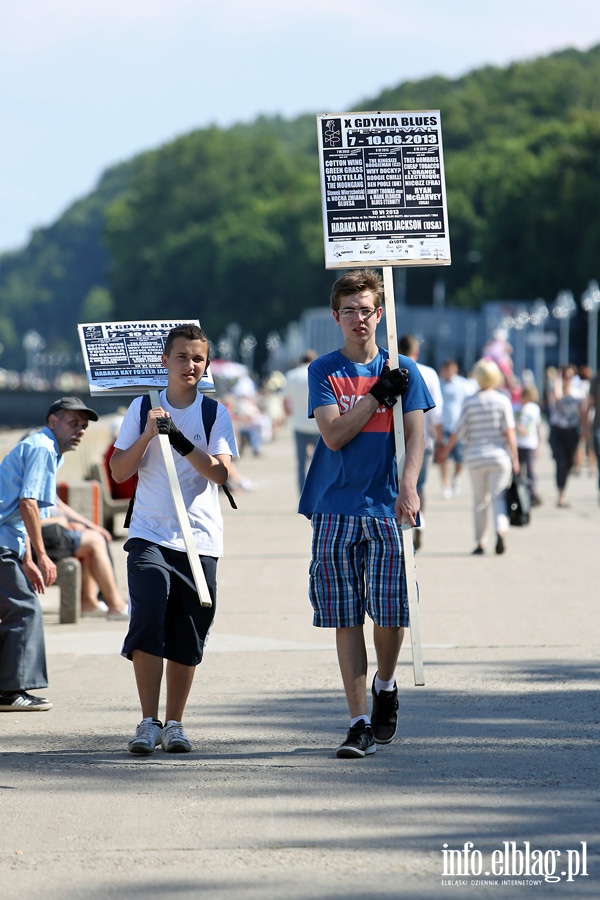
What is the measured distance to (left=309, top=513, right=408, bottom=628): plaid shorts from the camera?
258 inches

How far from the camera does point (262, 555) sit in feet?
49.2

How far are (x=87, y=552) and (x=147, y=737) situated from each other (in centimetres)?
439

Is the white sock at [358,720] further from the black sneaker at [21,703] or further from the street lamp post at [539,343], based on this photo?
the street lamp post at [539,343]

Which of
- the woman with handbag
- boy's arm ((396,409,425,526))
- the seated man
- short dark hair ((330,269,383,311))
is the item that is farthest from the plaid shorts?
the woman with handbag

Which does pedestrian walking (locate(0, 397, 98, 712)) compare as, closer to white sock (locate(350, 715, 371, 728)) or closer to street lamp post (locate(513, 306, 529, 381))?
white sock (locate(350, 715, 371, 728))

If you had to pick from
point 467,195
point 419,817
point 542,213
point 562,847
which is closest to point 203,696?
point 419,817

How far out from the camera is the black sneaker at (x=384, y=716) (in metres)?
6.75

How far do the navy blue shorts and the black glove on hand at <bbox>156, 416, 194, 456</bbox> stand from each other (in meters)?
0.42

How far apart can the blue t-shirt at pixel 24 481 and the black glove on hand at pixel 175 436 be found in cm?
131

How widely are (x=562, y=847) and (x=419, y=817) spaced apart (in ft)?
1.94

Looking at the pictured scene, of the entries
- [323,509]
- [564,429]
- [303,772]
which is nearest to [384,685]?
[303,772]

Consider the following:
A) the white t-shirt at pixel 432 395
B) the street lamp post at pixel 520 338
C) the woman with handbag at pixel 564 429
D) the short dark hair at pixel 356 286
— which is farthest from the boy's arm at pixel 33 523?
the street lamp post at pixel 520 338

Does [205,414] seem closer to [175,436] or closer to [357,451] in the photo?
[175,436]

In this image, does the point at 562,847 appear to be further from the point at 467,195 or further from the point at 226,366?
the point at 467,195
